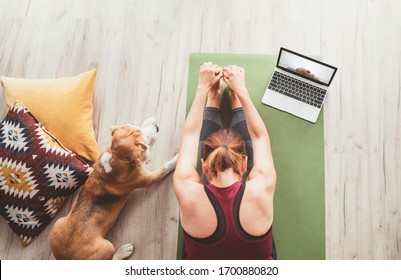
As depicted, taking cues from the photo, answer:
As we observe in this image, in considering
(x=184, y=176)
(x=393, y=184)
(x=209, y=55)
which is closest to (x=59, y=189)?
(x=184, y=176)

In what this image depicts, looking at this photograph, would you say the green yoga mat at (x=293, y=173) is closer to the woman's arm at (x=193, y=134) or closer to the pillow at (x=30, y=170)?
the woman's arm at (x=193, y=134)

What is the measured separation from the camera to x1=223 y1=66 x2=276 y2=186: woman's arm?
6.09 ft

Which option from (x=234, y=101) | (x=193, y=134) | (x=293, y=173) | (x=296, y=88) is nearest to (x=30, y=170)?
(x=193, y=134)

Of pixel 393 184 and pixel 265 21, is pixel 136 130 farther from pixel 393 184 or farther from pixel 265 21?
pixel 393 184

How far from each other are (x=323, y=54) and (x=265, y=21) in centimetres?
44

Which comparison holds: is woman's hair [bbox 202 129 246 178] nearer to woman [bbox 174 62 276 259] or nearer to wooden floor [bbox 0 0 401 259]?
woman [bbox 174 62 276 259]

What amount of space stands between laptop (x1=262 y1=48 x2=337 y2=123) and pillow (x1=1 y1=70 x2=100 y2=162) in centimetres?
110

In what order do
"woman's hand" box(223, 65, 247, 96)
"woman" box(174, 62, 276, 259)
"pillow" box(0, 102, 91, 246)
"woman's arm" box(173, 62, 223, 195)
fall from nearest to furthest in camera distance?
"woman" box(174, 62, 276, 259)
"woman's arm" box(173, 62, 223, 195)
"pillow" box(0, 102, 91, 246)
"woman's hand" box(223, 65, 247, 96)

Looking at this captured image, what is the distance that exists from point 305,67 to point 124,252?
1531mm

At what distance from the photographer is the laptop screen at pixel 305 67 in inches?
86.0

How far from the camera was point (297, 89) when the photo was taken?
7.44 ft

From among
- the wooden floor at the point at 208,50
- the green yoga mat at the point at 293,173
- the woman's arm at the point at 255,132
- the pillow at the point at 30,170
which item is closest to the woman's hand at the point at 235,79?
the woman's arm at the point at 255,132

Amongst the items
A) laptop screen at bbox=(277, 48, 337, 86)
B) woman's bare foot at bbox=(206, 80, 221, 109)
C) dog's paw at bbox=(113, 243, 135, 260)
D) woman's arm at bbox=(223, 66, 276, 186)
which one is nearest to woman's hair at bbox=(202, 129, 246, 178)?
woman's arm at bbox=(223, 66, 276, 186)

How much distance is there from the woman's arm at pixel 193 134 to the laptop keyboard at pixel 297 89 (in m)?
0.37
